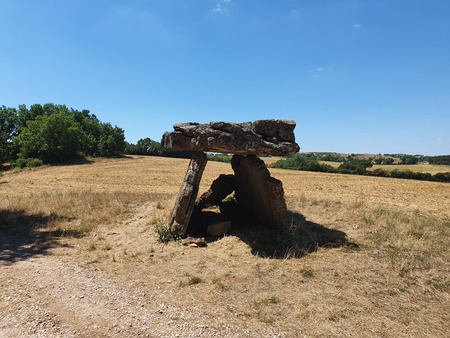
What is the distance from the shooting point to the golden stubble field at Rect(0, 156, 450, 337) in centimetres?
441

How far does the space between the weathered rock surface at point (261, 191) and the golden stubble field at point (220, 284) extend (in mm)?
1466

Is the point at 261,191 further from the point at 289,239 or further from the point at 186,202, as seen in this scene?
the point at 186,202

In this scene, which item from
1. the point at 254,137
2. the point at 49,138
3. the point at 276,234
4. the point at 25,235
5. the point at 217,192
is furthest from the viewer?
the point at 49,138

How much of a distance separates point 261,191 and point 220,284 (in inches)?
166

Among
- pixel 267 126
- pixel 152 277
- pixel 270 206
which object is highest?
pixel 267 126

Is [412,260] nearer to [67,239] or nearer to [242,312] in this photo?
[242,312]

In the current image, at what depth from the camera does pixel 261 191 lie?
9.47 metres

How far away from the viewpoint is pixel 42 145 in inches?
1673

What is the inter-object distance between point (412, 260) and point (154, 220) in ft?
26.8

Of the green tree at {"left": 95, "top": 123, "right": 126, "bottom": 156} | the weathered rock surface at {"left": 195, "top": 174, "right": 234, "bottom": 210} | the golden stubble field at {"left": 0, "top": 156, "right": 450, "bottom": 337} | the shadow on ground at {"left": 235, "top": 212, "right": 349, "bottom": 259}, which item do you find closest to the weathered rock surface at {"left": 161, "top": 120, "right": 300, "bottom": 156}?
the shadow on ground at {"left": 235, "top": 212, "right": 349, "bottom": 259}

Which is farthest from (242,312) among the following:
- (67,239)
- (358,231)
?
(67,239)

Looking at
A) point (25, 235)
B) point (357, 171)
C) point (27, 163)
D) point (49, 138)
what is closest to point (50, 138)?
point (49, 138)

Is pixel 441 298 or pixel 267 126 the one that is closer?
pixel 441 298

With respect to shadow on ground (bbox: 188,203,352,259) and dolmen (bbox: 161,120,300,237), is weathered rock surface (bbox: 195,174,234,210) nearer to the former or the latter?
dolmen (bbox: 161,120,300,237)
